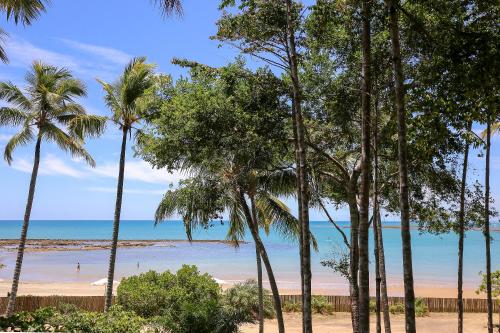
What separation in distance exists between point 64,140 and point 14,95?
2.14 m

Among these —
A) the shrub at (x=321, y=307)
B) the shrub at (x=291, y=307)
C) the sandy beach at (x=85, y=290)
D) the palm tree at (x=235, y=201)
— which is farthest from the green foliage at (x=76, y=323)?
the sandy beach at (x=85, y=290)

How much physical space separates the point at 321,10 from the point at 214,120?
14.1 ft

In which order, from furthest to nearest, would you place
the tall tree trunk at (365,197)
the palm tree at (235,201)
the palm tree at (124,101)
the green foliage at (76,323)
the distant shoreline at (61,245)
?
the distant shoreline at (61,245) < the palm tree at (124,101) < the palm tree at (235,201) < the green foliage at (76,323) < the tall tree trunk at (365,197)

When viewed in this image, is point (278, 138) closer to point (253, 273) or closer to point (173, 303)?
point (173, 303)

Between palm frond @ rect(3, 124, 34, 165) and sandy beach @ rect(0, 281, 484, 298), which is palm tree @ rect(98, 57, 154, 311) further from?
sandy beach @ rect(0, 281, 484, 298)

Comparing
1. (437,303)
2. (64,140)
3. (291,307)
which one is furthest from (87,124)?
(437,303)

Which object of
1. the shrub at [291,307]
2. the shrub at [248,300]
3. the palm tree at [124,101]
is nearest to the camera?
the palm tree at [124,101]

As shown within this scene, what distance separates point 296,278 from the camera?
4322 cm

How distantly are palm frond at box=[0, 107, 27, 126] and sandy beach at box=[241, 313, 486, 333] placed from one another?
10.9m

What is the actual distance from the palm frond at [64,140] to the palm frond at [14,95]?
2.94ft

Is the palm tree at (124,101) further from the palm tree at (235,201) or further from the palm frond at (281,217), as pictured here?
the palm frond at (281,217)

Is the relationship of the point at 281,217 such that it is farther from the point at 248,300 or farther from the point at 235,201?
the point at 248,300

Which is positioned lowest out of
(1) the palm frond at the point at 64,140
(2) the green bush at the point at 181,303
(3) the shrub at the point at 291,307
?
(3) the shrub at the point at 291,307

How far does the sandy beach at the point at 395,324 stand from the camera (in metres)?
19.7
